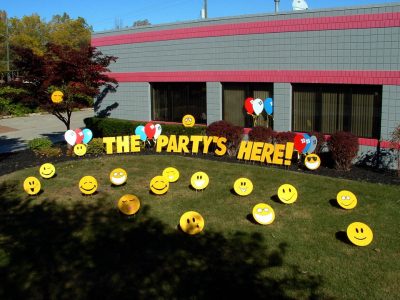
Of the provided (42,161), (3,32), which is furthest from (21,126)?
(3,32)

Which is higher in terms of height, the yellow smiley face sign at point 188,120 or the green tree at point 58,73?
the green tree at point 58,73

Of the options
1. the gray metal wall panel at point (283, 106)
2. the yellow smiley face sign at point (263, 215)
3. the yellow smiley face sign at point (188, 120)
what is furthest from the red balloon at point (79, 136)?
the yellow smiley face sign at point (263, 215)

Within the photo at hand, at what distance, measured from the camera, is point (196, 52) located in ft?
59.0

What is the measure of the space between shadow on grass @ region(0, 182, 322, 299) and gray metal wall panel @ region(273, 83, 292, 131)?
7800mm

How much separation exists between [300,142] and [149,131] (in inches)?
240

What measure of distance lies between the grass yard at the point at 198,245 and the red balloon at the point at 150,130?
15.7 feet

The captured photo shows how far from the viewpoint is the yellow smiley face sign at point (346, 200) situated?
9.95 metres

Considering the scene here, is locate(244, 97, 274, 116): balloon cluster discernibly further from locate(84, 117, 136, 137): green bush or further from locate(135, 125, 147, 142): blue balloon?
locate(84, 117, 136, 137): green bush

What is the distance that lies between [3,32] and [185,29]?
5013 cm

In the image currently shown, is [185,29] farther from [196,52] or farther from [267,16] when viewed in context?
[267,16]

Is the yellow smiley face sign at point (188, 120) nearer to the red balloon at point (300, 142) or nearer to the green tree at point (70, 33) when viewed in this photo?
the red balloon at point (300, 142)

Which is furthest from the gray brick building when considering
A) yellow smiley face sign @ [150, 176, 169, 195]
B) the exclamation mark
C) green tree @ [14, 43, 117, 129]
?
yellow smiley face sign @ [150, 176, 169, 195]

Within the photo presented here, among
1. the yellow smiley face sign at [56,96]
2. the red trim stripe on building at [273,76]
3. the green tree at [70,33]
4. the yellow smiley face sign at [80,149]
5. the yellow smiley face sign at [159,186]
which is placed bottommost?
the yellow smiley face sign at [159,186]

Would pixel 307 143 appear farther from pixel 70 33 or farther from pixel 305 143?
pixel 70 33
